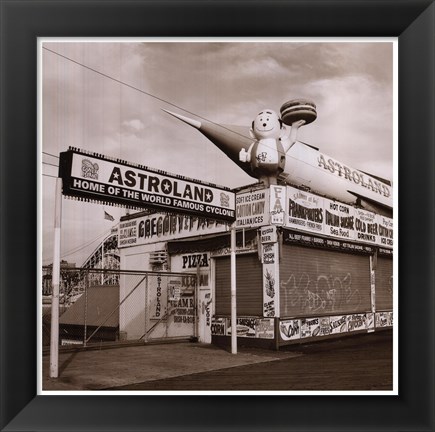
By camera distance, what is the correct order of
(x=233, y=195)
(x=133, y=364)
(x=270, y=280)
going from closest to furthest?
(x=133, y=364)
(x=233, y=195)
(x=270, y=280)

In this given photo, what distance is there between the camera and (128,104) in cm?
719

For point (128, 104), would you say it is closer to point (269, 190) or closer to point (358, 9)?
point (269, 190)

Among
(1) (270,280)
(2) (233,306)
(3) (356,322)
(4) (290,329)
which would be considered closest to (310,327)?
(4) (290,329)

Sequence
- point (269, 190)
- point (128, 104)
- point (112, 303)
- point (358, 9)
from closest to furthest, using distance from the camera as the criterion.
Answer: point (358, 9) → point (128, 104) → point (269, 190) → point (112, 303)

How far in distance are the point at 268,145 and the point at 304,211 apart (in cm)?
130

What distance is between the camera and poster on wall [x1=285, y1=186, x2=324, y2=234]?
8.40 m

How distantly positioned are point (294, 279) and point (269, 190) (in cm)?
129

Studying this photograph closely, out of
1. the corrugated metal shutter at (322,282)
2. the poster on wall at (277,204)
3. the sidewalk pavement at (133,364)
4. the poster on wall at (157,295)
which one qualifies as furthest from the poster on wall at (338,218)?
the poster on wall at (157,295)

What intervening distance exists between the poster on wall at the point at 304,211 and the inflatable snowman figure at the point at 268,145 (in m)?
0.50

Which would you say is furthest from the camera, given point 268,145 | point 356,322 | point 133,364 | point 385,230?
point 356,322

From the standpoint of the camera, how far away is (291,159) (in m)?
7.87

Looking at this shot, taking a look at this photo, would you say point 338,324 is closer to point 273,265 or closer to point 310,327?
point 310,327

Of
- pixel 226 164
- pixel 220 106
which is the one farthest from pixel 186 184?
pixel 220 106

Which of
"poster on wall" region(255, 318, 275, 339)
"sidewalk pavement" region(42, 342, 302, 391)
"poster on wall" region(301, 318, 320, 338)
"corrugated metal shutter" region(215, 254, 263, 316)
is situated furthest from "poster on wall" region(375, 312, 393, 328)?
"corrugated metal shutter" region(215, 254, 263, 316)
